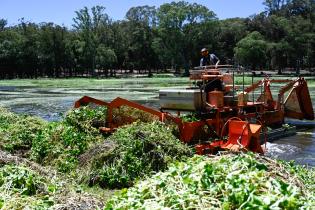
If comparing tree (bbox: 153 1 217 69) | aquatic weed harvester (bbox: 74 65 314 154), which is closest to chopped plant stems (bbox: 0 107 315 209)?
aquatic weed harvester (bbox: 74 65 314 154)

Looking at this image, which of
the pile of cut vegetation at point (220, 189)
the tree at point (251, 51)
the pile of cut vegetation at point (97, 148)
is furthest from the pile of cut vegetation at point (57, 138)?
the tree at point (251, 51)

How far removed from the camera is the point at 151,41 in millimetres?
98188

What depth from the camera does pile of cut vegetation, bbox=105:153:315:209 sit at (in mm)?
4195

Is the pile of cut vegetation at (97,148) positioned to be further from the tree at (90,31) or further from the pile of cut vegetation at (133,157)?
the tree at (90,31)

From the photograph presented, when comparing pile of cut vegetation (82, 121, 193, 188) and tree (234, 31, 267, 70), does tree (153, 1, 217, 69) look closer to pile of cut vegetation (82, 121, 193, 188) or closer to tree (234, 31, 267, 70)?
tree (234, 31, 267, 70)

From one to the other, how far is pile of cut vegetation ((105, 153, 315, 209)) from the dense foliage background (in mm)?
76659

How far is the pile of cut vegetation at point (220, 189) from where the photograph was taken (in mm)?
4195

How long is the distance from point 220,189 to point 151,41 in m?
94.6

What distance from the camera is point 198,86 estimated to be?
14805mm

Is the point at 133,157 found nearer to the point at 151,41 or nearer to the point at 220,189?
the point at 220,189

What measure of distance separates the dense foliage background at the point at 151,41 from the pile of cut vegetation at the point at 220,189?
252ft

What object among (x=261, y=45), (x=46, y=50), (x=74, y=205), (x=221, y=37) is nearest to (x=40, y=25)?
(x=46, y=50)

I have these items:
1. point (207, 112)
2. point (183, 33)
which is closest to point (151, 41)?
point (183, 33)

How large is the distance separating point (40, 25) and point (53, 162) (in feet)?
303
